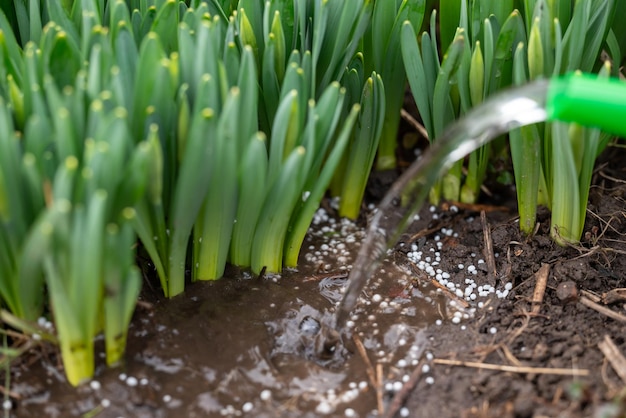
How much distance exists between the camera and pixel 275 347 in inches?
73.8

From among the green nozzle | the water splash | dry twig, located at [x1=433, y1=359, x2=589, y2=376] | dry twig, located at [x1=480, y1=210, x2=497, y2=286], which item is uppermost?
the green nozzle

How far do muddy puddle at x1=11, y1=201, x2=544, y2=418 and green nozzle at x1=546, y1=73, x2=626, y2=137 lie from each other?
25.0 inches

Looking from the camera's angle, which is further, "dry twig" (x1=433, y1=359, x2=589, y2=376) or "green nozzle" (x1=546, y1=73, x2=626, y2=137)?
"dry twig" (x1=433, y1=359, x2=589, y2=376)

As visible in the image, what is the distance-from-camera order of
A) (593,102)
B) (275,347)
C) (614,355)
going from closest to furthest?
(593,102), (614,355), (275,347)

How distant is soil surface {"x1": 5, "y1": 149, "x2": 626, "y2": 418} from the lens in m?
1.69

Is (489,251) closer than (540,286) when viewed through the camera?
No

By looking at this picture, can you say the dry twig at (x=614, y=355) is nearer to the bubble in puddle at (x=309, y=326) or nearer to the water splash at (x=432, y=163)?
the water splash at (x=432, y=163)

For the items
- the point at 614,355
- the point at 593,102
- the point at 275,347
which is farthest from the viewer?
the point at 275,347

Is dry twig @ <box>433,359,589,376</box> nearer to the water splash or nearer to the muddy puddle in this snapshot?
the muddy puddle

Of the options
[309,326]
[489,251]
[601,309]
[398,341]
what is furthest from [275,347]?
[601,309]

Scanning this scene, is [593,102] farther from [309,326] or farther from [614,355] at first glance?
[309,326]

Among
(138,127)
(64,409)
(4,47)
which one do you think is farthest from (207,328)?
(4,47)

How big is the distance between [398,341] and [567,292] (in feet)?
1.43

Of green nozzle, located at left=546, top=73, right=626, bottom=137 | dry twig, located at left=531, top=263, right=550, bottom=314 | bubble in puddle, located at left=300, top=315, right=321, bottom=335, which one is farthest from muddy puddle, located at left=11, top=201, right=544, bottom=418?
green nozzle, located at left=546, top=73, right=626, bottom=137
